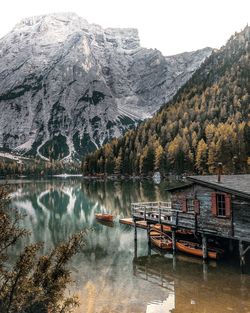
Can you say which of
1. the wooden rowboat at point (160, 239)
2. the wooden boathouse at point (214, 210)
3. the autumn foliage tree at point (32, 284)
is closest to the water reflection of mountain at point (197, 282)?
the wooden rowboat at point (160, 239)

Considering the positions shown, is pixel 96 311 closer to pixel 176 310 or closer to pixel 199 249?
pixel 176 310

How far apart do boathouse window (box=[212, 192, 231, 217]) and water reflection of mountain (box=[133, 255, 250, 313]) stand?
4.94 meters

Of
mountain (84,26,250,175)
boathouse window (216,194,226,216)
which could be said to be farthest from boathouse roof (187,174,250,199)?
mountain (84,26,250,175)

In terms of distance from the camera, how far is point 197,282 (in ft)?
106

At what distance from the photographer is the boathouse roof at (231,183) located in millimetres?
32850

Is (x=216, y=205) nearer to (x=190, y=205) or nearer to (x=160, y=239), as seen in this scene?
(x=190, y=205)

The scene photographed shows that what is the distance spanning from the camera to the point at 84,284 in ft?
109

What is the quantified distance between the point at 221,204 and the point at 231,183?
2.28 m

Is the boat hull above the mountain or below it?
below

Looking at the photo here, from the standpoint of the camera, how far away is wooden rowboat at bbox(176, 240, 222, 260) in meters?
37.7

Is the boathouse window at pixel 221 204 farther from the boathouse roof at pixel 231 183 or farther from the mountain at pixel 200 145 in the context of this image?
the mountain at pixel 200 145

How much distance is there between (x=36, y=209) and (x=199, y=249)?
5874 cm

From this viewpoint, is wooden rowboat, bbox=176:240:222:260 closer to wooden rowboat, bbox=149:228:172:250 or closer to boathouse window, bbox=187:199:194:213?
wooden rowboat, bbox=149:228:172:250

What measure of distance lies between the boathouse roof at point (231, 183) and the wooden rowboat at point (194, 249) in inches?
265
